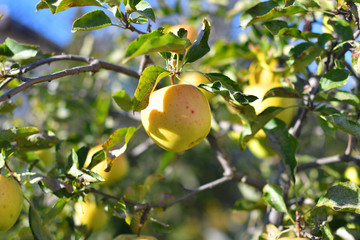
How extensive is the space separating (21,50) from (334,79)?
726mm

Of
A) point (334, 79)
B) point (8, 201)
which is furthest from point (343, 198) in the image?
point (8, 201)

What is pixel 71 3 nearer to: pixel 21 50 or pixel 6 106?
pixel 21 50

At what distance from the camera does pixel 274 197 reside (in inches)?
35.2

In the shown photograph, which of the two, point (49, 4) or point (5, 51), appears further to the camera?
point (5, 51)

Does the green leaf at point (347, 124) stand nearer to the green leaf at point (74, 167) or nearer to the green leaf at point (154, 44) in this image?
the green leaf at point (154, 44)

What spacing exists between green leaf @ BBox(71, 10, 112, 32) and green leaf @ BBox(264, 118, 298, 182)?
0.49 metres

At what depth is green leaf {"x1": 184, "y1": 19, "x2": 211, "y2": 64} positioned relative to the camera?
0.74 metres

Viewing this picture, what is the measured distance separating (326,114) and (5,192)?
0.74 meters

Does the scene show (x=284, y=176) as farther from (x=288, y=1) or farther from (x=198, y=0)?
(x=198, y=0)

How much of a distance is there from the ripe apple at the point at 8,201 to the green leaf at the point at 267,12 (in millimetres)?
619

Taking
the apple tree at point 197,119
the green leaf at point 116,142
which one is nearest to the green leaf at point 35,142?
the apple tree at point 197,119

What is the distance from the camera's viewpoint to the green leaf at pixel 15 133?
795 millimetres

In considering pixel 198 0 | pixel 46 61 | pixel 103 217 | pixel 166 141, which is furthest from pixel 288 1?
pixel 198 0

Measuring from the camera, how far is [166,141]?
2.39ft
